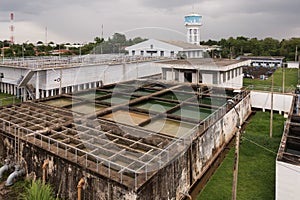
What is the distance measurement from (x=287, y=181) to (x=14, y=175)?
889 centimetres

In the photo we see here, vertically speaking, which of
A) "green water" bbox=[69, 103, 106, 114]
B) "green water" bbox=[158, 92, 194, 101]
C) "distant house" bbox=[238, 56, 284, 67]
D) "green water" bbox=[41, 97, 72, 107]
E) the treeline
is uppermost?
the treeline

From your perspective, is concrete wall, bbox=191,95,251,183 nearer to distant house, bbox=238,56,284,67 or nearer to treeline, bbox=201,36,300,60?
distant house, bbox=238,56,284,67

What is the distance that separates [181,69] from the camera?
22.5m

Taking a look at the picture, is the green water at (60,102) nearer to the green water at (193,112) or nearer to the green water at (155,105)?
the green water at (155,105)

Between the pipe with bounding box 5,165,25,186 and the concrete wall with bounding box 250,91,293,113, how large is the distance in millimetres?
16100

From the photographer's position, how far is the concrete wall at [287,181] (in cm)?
732

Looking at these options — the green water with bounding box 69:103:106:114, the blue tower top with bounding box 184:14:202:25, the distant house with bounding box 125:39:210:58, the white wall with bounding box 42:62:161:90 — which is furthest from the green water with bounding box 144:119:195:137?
the blue tower top with bounding box 184:14:202:25

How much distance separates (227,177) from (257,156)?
252 cm

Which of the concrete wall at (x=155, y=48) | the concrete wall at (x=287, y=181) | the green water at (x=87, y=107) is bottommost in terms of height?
the concrete wall at (x=287, y=181)

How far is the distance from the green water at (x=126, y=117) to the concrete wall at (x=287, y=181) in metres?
6.49

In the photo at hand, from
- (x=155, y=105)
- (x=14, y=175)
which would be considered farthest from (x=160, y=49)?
(x=14, y=175)

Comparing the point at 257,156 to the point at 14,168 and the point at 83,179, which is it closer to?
the point at 83,179

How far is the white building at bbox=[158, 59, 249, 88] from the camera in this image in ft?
67.9

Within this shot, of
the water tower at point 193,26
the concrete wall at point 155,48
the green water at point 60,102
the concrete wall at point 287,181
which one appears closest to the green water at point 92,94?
the green water at point 60,102
